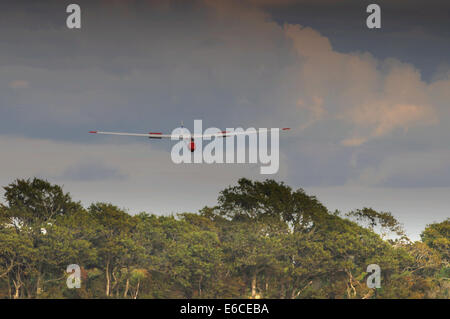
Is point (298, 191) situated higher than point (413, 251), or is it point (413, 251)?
point (298, 191)

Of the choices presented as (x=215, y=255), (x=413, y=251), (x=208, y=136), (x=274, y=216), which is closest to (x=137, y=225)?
(x=215, y=255)

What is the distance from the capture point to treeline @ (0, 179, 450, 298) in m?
102

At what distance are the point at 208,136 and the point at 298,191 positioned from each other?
1642 inches

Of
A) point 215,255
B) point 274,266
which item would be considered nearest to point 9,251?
point 215,255

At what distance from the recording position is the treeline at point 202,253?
102312 millimetres

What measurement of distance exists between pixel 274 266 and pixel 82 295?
92.1ft

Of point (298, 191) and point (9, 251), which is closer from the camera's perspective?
point (9, 251)

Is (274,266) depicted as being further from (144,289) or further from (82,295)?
(82,295)

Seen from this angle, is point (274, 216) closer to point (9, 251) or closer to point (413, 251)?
point (413, 251)

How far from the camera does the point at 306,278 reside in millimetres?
106875

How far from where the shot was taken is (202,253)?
4102 inches
